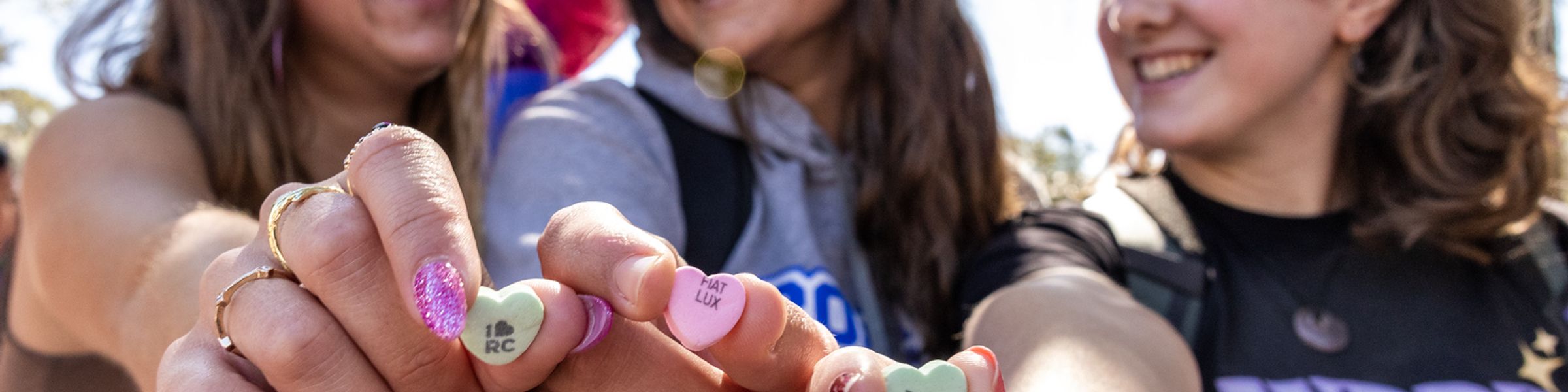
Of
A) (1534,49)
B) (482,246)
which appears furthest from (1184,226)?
(482,246)

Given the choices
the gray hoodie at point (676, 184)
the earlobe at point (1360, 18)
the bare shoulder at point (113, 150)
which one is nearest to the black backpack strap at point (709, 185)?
the gray hoodie at point (676, 184)

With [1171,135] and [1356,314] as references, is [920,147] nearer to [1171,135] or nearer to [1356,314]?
[1171,135]

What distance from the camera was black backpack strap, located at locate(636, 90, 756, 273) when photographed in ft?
5.24

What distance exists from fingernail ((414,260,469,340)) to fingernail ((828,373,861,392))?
280 millimetres

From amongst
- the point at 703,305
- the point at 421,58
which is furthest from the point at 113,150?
the point at 703,305

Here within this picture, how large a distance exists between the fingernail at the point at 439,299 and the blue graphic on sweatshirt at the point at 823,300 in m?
0.90

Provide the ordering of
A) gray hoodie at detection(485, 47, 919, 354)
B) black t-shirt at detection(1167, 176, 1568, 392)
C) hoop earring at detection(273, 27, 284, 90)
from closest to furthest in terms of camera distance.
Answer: gray hoodie at detection(485, 47, 919, 354)
black t-shirt at detection(1167, 176, 1568, 392)
hoop earring at detection(273, 27, 284, 90)

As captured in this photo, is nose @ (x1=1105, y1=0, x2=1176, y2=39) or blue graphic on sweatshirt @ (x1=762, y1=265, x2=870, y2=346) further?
nose @ (x1=1105, y1=0, x2=1176, y2=39)

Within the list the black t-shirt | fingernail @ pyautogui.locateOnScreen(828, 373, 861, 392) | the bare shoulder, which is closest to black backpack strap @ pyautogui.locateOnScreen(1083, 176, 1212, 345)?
the black t-shirt

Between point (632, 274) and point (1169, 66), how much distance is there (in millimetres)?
1510

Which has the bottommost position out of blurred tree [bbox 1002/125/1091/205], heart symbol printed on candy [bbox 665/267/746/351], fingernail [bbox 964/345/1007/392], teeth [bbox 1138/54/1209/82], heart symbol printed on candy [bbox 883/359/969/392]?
blurred tree [bbox 1002/125/1091/205]

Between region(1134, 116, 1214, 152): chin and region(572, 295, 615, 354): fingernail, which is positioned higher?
region(572, 295, 615, 354): fingernail

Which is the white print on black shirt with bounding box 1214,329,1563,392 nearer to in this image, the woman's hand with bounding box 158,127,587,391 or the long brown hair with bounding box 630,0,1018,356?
the long brown hair with bounding box 630,0,1018,356

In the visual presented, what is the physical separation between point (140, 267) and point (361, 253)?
71 cm
